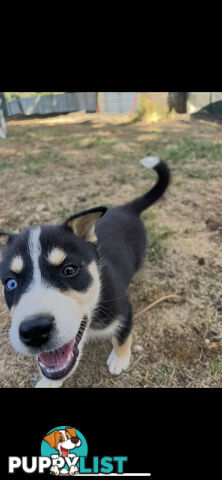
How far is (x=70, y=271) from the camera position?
185 centimetres

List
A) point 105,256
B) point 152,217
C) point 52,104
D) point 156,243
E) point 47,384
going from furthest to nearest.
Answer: point 52,104 < point 152,217 < point 156,243 < point 105,256 < point 47,384

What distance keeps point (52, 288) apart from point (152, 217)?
9.40ft

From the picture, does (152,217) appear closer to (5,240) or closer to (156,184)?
(156,184)

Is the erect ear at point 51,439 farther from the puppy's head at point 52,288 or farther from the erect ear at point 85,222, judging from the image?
the erect ear at point 85,222

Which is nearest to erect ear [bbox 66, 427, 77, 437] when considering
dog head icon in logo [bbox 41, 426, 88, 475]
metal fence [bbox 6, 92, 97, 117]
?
dog head icon in logo [bbox 41, 426, 88, 475]

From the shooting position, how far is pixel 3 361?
260cm

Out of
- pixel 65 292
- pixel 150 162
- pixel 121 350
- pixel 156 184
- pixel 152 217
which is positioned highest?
pixel 150 162

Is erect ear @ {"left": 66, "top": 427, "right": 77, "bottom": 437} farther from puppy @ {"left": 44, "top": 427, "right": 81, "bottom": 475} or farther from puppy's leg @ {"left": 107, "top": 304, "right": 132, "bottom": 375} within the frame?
puppy's leg @ {"left": 107, "top": 304, "right": 132, "bottom": 375}

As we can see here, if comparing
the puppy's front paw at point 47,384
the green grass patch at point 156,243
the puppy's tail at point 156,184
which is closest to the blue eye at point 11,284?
the puppy's front paw at point 47,384

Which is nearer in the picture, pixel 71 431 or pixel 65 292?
pixel 65 292

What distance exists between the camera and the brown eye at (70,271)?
6.00 ft

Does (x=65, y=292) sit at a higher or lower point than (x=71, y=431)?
higher

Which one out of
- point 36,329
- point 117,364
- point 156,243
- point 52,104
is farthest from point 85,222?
point 52,104
